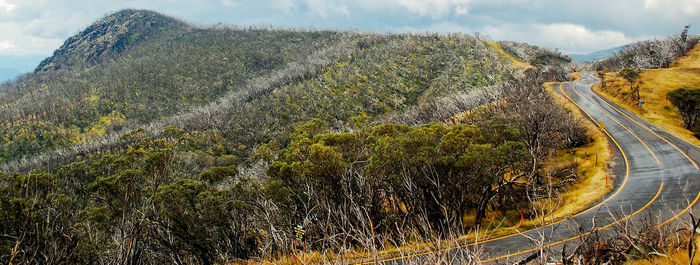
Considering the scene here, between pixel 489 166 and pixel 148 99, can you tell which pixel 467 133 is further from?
pixel 148 99

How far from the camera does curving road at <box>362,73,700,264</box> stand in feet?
57.8

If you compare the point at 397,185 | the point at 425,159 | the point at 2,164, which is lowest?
the point at 2,164

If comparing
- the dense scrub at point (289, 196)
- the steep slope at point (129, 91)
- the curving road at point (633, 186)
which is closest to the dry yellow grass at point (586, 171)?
the curving road at point (633, 186)

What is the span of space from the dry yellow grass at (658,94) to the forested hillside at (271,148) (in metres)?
10.4

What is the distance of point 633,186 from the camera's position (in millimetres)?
25938

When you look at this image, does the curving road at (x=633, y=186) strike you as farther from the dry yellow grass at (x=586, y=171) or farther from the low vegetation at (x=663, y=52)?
the low vegetation at (x=663, y=52)

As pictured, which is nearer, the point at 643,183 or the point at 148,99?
the point at 643,183

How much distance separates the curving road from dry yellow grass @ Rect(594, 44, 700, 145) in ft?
5.19

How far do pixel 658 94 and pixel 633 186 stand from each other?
31.5 m

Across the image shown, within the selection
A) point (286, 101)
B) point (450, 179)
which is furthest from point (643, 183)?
point (286, 101)

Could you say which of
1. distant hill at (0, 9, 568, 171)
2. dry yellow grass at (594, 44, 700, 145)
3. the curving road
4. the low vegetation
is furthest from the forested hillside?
the low vegetation

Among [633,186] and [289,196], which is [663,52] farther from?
[289,196]

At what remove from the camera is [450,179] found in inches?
828

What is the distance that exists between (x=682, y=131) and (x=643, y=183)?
18.7 meters
